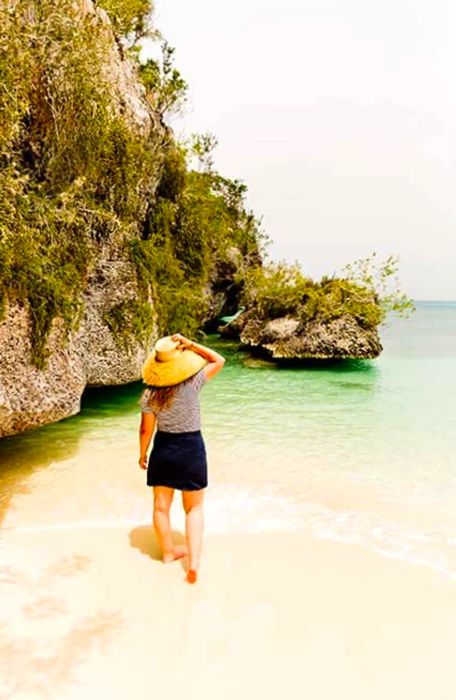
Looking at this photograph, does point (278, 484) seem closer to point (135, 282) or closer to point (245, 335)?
point (135, 282)

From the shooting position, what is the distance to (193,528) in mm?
4258

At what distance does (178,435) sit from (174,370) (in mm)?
537

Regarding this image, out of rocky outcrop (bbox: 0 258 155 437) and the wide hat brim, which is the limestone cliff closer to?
rocky outcrop (bbox: 0 258 155 437)

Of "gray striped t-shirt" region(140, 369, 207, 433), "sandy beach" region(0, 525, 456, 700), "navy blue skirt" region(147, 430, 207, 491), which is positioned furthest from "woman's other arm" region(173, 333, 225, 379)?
"sandy beach" region(0, 525, 456, 700)

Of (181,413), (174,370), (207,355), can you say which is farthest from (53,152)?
(181,413)

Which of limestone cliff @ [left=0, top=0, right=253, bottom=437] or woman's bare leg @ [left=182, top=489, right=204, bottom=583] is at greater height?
limestone cliff @ [left=0, top=0, right=253, bottom=437]

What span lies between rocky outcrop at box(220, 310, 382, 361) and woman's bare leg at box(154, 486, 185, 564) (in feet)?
46.8

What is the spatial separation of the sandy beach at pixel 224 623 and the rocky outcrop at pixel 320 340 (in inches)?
530

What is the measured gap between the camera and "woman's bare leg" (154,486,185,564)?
14.3 ft

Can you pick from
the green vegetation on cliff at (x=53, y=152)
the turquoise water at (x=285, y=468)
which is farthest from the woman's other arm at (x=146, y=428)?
the green vegetation on cliff at (x=53, y=152)

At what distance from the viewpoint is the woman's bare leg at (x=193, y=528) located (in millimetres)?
4176

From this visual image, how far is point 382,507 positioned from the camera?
20.4 ft

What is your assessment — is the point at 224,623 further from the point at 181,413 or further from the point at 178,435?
the point at 181,413

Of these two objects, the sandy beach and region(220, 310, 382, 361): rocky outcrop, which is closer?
the sandy beach
